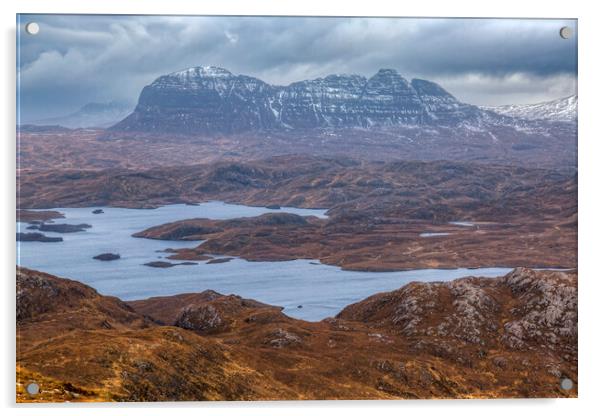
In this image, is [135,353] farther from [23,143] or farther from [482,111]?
[482,111]

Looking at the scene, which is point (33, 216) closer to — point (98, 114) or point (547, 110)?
point (98, 114)

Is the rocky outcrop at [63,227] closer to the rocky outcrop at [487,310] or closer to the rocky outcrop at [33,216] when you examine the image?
the rocky outcrop at [33,216]

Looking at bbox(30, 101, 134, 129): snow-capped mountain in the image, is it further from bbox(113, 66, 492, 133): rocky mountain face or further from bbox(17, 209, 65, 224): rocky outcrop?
bbox(17, 209, 65, 224): rocky outcrop

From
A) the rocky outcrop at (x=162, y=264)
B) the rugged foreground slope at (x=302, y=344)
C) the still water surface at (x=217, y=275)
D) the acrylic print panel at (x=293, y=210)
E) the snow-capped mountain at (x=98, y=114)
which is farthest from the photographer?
the snow-capped mountain at (x=98, y=114)

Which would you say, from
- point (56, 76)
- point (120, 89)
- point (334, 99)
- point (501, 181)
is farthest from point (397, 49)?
point (56, 76)

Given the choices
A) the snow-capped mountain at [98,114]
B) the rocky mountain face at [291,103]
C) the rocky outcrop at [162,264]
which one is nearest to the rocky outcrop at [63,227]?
the rocky outcrop at [162,264]

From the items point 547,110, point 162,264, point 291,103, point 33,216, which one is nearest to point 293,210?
point 291,103

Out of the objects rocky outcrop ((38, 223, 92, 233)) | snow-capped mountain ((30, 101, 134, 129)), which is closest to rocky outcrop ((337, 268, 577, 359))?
rocky outcrop ((38, 223, 92, 233))
